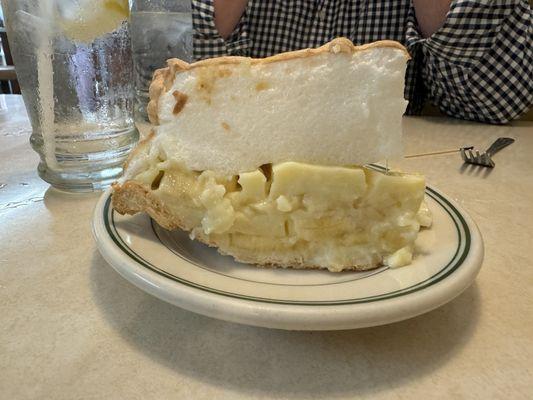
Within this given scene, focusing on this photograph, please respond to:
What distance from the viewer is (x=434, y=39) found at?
1653 millimetres

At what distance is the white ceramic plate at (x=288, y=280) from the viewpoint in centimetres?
46

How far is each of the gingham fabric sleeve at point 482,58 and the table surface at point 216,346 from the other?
1142 millimetres

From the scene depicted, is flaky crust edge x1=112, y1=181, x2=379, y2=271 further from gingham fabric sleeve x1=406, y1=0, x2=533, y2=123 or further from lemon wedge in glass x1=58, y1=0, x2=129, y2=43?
gingham fabric sleeve x1=406, y1=0, x2=533, y2=123

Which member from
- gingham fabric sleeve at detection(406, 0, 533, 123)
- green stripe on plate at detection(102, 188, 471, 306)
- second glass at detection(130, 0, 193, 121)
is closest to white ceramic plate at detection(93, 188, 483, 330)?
green stripe on plate at detection(102, 188, 471, 306)

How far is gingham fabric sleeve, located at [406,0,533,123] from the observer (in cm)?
160

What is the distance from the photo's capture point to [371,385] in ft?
1.55

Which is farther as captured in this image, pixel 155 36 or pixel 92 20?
pixel 155 36

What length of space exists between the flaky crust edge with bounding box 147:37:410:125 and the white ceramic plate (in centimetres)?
19

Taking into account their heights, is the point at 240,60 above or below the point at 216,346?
above

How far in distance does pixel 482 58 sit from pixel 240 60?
1.38 meters

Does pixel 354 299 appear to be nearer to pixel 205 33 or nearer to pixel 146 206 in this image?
pixel 146 206

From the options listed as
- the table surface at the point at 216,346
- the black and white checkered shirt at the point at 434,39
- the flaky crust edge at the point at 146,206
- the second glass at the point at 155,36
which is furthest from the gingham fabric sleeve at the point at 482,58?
the flaky crust edge at the point at 146,206

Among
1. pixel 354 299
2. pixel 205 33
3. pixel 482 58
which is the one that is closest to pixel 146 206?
pixel 354 299

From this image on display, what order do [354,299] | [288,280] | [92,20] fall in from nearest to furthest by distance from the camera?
1. [354,299]
2. [288,280]
3. [92,20]
